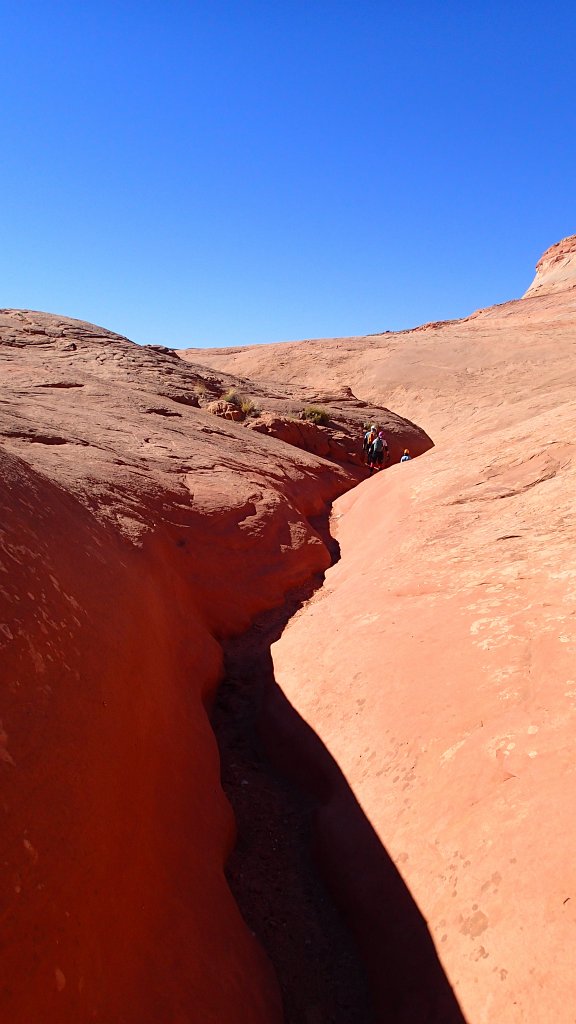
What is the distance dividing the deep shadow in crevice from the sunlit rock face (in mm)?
45

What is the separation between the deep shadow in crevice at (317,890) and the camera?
9.53ft

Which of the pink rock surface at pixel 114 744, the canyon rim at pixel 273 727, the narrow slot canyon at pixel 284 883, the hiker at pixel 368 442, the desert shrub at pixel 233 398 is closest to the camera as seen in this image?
the pink rock surface at pixel 114 744

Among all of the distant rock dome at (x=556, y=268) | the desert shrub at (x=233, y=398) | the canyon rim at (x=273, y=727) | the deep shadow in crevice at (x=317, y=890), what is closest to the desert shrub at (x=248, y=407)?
the desert shrub at (x=233, y=398)

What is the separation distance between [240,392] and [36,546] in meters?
14.2

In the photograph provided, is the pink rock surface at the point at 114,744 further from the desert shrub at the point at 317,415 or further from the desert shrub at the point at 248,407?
the desert shrub at the point at 317,415

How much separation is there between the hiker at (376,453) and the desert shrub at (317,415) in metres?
1.78

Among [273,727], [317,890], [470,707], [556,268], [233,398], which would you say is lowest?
[317,890]

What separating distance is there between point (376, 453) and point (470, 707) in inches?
457

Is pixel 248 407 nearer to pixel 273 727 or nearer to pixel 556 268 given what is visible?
pixel 273 727

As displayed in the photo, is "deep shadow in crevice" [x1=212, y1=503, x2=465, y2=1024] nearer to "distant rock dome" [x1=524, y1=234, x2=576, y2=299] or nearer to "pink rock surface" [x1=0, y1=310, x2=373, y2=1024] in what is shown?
"pink rock surface" [x1=0, y1=310, x2=373, y2=1024]

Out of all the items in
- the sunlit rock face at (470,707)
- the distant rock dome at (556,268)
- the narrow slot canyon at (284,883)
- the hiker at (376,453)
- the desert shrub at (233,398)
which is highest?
the distant rock dome at (556,268)

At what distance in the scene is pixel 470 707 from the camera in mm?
3539

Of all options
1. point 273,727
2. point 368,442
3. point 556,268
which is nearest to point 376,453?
point 368,442

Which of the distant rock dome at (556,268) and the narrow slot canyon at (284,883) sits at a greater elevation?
the distant rock dome at (556,268)
